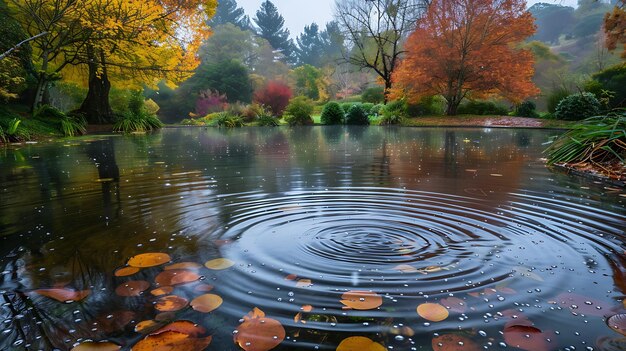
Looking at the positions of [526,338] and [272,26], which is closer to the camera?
[526,338]

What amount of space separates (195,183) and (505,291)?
3.09 metres

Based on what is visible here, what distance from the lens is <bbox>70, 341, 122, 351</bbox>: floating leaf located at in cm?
110

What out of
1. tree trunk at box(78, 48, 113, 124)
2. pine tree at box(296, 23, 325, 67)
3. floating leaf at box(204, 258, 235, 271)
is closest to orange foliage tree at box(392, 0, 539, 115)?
tree trunk at box(78, 48, 113, 124)

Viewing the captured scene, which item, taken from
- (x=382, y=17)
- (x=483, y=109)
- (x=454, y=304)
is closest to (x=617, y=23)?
(x=483, y=109)

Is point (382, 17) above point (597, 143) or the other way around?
above

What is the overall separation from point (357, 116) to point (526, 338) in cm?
1848

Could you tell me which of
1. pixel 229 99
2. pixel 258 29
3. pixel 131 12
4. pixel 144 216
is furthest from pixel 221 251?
pixel 258 29

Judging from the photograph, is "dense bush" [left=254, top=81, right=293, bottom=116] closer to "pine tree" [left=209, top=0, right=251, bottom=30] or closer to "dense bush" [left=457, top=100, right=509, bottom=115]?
"dense bush" [left=457, top=100, right=509, bottom=115]

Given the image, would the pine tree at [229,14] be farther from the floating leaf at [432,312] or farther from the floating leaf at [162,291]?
the floating leaf at [432,312]

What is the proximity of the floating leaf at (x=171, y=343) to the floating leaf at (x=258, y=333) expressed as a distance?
105 millimetres

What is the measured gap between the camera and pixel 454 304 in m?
1.36

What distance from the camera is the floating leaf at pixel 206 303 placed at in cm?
134

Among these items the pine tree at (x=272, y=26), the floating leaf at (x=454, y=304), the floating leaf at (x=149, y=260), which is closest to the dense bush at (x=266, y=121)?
the floating leaf at (x=149, y=260)

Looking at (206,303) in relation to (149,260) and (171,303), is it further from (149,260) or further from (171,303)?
(149,260)
